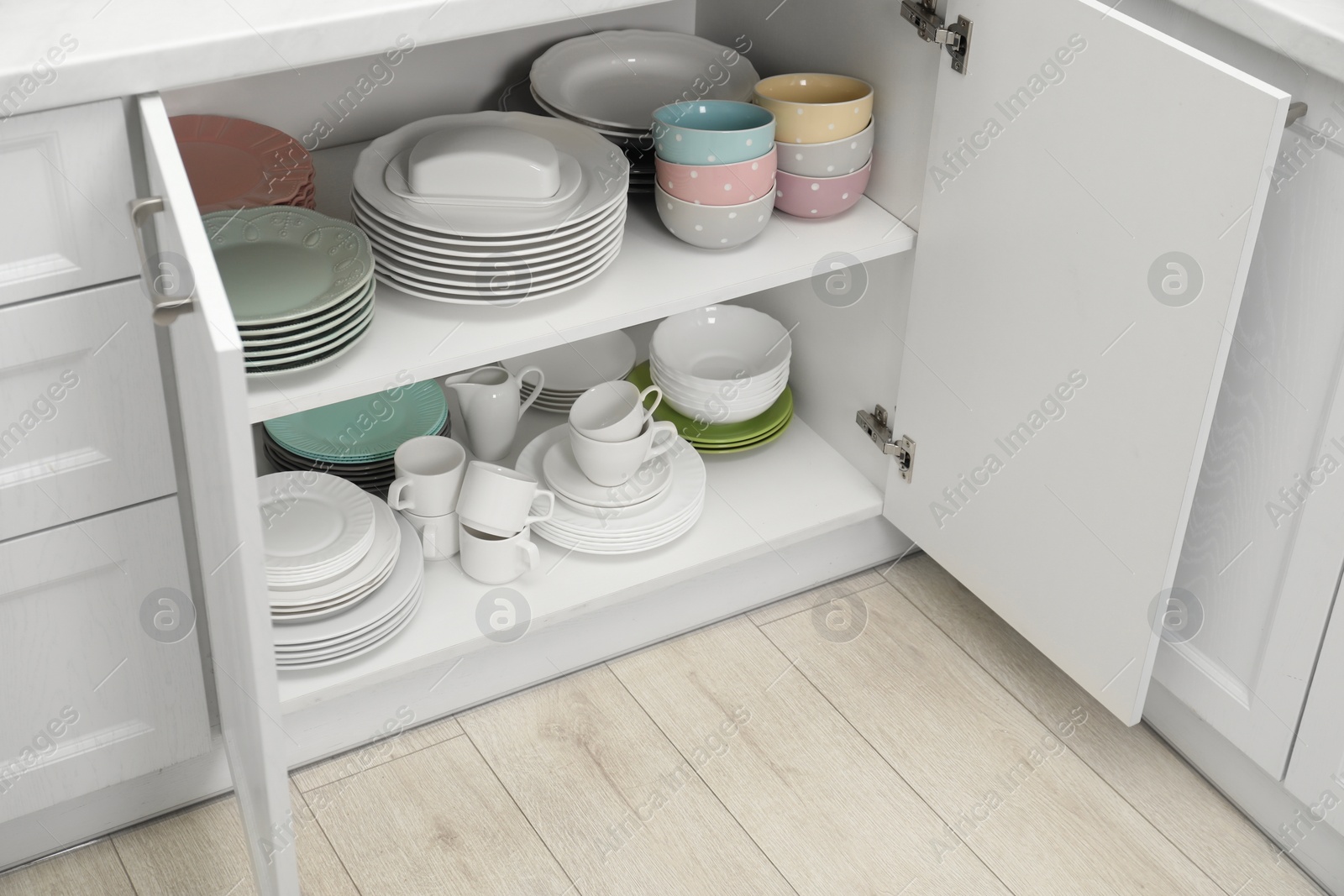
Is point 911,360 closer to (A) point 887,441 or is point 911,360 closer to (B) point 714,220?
(A) point 887,441

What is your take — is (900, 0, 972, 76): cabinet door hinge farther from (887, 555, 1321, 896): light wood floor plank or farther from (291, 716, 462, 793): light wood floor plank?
(291, 716, 462, 793): light wood floor plank

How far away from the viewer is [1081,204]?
1.20 meters

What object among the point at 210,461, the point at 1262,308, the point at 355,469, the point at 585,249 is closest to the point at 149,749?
the point at 355,469

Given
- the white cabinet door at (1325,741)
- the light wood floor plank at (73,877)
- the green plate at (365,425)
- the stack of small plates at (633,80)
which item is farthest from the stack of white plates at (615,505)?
the white cabinet door at (1325,741)

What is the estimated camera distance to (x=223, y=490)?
892 millimetres

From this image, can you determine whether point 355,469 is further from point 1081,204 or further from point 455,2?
point 1081,204

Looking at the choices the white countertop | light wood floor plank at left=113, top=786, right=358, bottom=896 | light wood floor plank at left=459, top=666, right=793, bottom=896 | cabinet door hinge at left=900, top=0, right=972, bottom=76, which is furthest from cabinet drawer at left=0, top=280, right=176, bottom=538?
cabinet door hinge at left=900, top=0, right=972, bottom=76

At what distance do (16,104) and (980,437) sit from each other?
3.13 ft

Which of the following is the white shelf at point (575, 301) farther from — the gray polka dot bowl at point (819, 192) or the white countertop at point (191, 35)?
the white countertop at point (191, 35)

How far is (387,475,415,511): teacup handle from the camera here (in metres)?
1.42

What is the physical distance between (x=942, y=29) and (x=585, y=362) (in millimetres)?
673

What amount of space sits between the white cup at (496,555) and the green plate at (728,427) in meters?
0.29

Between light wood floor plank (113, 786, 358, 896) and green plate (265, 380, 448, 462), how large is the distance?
0.39 m

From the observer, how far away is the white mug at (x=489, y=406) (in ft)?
5.00
